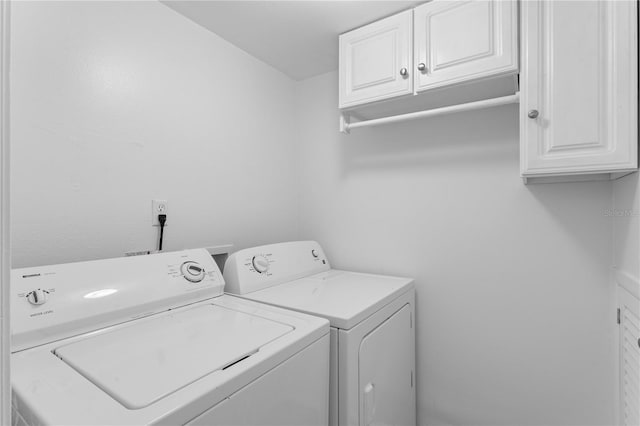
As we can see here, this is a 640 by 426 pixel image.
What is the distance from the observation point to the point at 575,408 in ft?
4.94

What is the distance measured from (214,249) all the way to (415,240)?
1.18 meters

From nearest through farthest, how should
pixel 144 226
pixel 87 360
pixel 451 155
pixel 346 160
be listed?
pixel 87 360 < pixel 144 226 < pixel 451 155 < pixel 346 160

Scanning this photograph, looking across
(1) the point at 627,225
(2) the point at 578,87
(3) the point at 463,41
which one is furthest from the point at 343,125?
(1) the point at 627,225

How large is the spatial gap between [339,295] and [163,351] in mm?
790

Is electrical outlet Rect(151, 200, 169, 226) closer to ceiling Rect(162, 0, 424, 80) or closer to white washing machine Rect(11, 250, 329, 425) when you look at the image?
white washing machine Rect(11, 250, 329, 425)

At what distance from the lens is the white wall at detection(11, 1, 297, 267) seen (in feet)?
3.80

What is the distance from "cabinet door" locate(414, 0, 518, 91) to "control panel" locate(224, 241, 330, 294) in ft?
3.72

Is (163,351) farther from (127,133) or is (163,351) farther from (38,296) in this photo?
(127,133)

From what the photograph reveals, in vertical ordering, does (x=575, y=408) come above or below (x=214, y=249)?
below

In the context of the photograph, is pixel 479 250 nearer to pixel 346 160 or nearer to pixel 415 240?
pixel 415 240

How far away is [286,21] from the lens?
5.57 feet

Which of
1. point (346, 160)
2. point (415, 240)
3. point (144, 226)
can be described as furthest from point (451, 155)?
point (144, 226)

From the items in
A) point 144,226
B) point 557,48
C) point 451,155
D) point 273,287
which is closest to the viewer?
point 557,48

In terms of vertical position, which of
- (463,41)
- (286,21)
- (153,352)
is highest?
(286,21)
